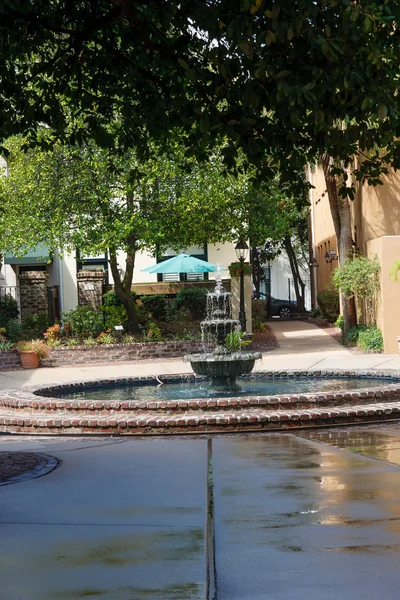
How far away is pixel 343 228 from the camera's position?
2611cm

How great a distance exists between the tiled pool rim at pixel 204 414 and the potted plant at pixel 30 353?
9704 mm

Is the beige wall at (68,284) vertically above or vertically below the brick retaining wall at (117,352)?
above

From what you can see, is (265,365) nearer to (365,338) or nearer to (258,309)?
(365,338)

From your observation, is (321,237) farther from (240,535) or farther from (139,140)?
(240,535)

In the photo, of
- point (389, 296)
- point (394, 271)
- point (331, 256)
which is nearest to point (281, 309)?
point (331, 256)

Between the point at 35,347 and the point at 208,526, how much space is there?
17892mm

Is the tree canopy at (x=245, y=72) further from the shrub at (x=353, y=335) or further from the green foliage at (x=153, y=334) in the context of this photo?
the shrub at (x=353, y=335)

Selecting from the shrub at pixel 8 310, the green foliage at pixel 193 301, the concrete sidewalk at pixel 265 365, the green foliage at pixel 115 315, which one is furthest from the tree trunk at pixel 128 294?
the green foliage at pixel 193 301

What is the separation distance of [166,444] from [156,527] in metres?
4.24

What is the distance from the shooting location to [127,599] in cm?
436

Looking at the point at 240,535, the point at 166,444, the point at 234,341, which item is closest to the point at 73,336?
the point at 234,341

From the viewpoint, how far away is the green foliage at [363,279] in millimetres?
23406

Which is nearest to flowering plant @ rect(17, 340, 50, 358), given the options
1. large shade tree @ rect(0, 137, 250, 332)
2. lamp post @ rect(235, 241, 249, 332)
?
large shade tree @ rect(0, 137, 250, 332)

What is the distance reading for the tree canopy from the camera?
698 cm
